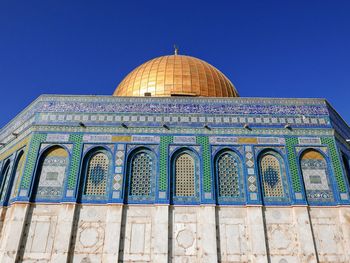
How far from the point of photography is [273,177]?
10.7 m

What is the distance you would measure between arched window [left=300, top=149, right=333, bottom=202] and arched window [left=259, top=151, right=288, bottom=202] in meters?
0.71

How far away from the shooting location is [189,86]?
48.9 ft

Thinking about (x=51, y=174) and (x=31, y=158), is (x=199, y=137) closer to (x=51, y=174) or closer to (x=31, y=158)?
(x=51, y=174)

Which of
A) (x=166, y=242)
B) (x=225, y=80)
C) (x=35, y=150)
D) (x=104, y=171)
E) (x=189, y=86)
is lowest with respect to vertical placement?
(x=166, y=242)

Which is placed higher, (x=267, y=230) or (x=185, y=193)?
(x=185, y=193)

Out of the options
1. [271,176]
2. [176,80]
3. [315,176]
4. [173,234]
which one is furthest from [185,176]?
[176,80]

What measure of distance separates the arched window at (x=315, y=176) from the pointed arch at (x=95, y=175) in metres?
6.53

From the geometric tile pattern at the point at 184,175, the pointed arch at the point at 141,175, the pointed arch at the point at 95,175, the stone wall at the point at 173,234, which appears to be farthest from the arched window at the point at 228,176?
the pointed arch at the point at 95,175

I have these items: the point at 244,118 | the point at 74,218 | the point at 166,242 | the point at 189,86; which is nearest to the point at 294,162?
the point at 244,118

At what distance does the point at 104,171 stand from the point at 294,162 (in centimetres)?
637

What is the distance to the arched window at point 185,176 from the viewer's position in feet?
34.0

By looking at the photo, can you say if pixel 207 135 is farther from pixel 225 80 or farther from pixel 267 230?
pixel 225 80

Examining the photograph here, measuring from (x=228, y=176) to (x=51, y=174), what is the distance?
5821mm

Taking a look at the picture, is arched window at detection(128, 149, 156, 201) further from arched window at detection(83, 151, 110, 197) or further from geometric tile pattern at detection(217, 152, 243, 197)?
geometric tile pattern at detection(217, 152, 243, 197)
